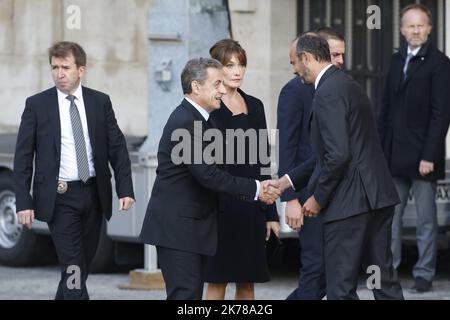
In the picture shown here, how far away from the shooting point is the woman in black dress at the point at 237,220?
994cm

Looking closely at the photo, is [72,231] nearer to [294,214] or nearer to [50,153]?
[50,153]

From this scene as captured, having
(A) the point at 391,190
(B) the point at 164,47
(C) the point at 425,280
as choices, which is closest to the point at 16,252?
(B) the point at 164,47

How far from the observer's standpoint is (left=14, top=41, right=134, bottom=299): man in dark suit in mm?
10180

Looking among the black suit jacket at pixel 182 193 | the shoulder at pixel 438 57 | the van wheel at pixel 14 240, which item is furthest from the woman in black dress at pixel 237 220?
the van wheel at pixel 14 240

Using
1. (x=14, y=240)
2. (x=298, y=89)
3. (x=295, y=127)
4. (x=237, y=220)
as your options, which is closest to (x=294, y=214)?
(x=237, y=220)

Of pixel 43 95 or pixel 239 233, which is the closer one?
pixel 239 233

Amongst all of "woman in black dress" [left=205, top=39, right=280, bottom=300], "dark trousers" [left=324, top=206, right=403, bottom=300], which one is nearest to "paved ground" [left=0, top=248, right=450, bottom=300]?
"woman in black dress" [left=205, top=39, right=280, bottom=300]

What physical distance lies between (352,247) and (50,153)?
214cm

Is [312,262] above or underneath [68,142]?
underneath

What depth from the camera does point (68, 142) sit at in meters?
10.2

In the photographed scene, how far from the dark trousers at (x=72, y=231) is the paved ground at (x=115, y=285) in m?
2.21

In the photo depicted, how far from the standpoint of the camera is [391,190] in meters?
9.20

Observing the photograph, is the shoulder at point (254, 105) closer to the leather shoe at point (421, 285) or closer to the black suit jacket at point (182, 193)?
the black suit jacket at point (182, 193)

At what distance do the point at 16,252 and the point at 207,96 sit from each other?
226 inches
